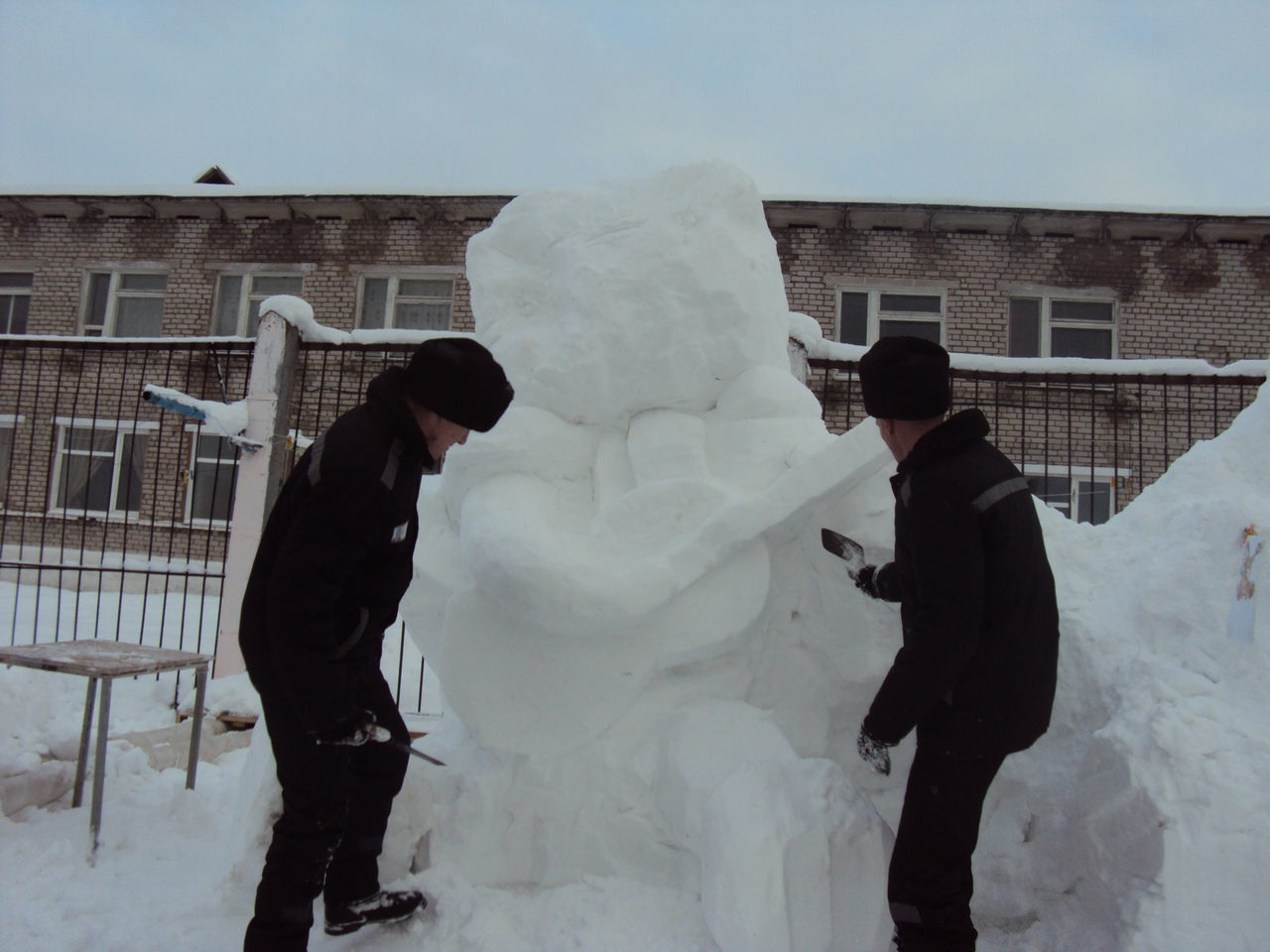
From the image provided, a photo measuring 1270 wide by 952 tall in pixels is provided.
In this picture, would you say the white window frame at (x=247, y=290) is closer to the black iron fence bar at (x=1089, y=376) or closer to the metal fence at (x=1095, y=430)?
the metal fence at (x=1095, y=430)

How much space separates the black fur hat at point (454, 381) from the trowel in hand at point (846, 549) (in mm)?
961

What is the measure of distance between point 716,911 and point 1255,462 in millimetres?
1896

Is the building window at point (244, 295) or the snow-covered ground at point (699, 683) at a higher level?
the building window at point (244, 295)

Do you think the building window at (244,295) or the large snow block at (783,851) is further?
the building window at (244,295)

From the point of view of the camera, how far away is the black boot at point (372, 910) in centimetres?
204

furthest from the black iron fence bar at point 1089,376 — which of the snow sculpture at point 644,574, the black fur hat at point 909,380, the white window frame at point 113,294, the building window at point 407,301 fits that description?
the white window frame at point 113,294

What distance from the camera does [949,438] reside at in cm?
181

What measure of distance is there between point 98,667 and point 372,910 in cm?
145

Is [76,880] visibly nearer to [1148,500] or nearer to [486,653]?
[486,653]

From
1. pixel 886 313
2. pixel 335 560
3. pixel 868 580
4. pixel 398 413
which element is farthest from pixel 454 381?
pixel 886 313

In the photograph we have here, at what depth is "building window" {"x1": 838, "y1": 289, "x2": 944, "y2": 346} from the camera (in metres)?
9.57

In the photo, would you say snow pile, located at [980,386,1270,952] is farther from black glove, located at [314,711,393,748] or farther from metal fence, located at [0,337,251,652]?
metal fence, located at [0,337,251,652]

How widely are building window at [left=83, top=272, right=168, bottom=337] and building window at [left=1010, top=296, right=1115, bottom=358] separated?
34.3 ft

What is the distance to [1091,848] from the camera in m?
1.95
